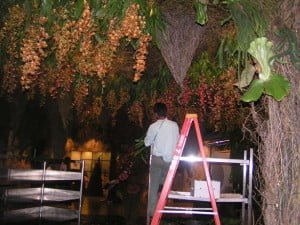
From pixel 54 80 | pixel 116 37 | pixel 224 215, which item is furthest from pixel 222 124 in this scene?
pixel 116 37

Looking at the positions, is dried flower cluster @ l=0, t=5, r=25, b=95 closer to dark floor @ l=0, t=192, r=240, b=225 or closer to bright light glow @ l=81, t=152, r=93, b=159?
dark floor @ l=0, t=192, r=240, b=225

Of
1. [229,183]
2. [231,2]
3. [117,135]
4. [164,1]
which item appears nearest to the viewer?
[231,2]

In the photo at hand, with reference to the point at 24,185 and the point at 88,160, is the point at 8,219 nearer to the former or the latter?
the point at 24,185

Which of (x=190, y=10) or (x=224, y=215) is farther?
(x=224, y=215)

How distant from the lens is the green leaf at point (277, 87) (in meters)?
3.88

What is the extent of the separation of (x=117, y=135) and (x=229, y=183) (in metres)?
4.97

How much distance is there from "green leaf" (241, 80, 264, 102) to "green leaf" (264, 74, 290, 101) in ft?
0.17

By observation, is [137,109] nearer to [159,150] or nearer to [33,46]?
[159,150]

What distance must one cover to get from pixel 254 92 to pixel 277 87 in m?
0.18

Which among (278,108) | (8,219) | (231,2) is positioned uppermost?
(231,2)

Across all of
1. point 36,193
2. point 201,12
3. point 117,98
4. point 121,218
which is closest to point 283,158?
point 201,12

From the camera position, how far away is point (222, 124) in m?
10.7

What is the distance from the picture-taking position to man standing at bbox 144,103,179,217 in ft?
18.9

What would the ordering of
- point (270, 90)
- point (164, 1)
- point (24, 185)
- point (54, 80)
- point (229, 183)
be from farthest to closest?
point (229, 183), point (24, 185), point (54, 80), point (164, 1), point (270, 90)
